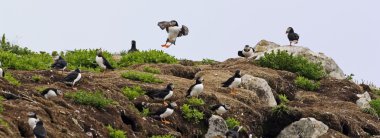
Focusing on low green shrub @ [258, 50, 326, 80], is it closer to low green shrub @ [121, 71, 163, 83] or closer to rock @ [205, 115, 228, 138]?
low green shrub @ [121, 71, 163, 83]

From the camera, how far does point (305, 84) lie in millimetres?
33344

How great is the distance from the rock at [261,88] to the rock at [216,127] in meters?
4.71

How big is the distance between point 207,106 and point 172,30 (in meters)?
8.20

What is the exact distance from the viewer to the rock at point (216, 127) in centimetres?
2453

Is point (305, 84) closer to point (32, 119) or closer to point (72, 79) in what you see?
point (72, 79)

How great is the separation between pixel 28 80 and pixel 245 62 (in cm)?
1231

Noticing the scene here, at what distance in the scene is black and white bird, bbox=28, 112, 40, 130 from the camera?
1844 cm

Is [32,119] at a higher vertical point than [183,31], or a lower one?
lower

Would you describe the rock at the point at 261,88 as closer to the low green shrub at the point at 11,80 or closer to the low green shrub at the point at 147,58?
the low green shrub at the point at 147,58

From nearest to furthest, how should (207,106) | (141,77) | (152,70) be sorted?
(207,106) < (141,77) < (152,70)

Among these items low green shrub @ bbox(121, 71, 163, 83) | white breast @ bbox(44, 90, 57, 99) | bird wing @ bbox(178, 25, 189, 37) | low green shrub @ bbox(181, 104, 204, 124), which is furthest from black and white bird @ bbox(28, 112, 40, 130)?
bird wing @ bbox(178, 25, 189, 37)

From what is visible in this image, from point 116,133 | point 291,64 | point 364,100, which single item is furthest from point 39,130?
point 291,64

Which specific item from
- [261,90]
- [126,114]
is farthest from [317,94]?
[126,114]

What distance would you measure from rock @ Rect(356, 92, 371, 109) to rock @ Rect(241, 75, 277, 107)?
352 cm
